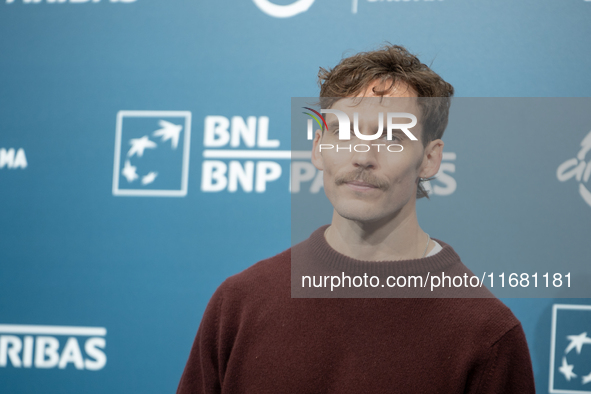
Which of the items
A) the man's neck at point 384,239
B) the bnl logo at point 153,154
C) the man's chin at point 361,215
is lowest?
the man's neck at point 384,239

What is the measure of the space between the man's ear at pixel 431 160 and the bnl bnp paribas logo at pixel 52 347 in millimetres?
1173

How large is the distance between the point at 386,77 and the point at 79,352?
4.26 ft

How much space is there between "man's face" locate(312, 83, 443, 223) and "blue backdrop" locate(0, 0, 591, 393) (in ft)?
2.28

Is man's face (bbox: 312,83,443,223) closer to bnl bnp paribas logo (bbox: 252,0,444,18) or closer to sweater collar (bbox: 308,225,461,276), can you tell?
sweater collar (bbox: 308,225,461,276)

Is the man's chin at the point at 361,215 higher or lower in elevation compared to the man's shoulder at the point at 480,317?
higher

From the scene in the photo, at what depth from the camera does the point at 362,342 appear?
2.64ft

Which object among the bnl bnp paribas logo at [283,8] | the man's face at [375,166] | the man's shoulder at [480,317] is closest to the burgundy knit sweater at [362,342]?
the man's shoulder at [480,317]

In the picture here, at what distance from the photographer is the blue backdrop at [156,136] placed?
1441 mm

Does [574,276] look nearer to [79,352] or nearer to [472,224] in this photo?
[472,224]

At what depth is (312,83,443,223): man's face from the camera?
79 cm

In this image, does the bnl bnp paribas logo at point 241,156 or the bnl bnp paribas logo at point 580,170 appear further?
the bnl bnp paribas logo at point 241,156

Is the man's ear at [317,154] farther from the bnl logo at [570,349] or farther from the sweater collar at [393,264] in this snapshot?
the bnl logo at [570,349]

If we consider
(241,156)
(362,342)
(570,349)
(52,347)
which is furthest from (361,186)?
(52,347)
